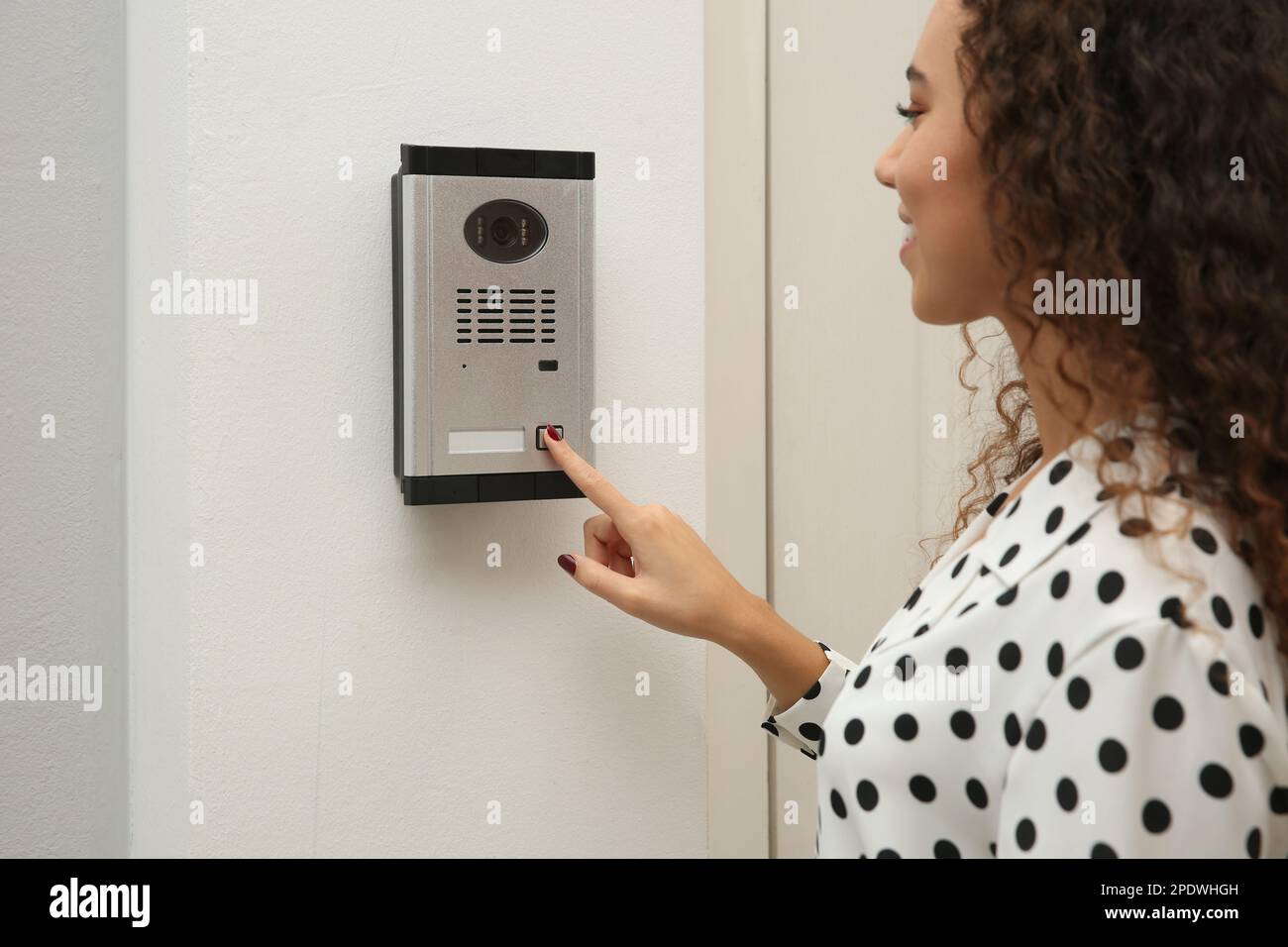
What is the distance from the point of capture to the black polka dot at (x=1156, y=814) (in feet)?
1.86

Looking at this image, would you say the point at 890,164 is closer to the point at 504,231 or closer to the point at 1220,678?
the point at 504,231

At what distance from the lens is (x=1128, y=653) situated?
57cm

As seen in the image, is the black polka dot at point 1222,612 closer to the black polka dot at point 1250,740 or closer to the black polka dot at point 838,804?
the black polka dot at point 1250,740

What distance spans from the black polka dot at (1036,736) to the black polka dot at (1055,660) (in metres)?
0.03

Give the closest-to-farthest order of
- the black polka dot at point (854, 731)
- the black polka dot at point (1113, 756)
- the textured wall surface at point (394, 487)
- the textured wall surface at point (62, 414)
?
the black polka dot at point (1113, 756) < the black polka dot at point (854, 731) < the textured wall surface at point (394, 487) < the textured wall surface at point (62, 414)

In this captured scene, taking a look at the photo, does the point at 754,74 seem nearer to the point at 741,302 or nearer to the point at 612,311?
the point at 741,302

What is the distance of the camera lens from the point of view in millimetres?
863

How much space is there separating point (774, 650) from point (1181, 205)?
Answer: 16.8 inches

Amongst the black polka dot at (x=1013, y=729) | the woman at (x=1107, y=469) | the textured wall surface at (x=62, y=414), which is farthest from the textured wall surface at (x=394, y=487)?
the black polka dot at (x=1013, y=729)

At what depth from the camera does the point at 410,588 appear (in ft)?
2.91

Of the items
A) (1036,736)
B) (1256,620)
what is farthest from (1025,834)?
(1256,620)

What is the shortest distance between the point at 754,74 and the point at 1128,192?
1.85 feet

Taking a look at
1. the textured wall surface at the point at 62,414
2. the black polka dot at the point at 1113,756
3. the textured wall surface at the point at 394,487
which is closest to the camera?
the black polka dot at the point at 1113,756

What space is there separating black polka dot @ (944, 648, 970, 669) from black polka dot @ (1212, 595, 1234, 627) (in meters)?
0.13
